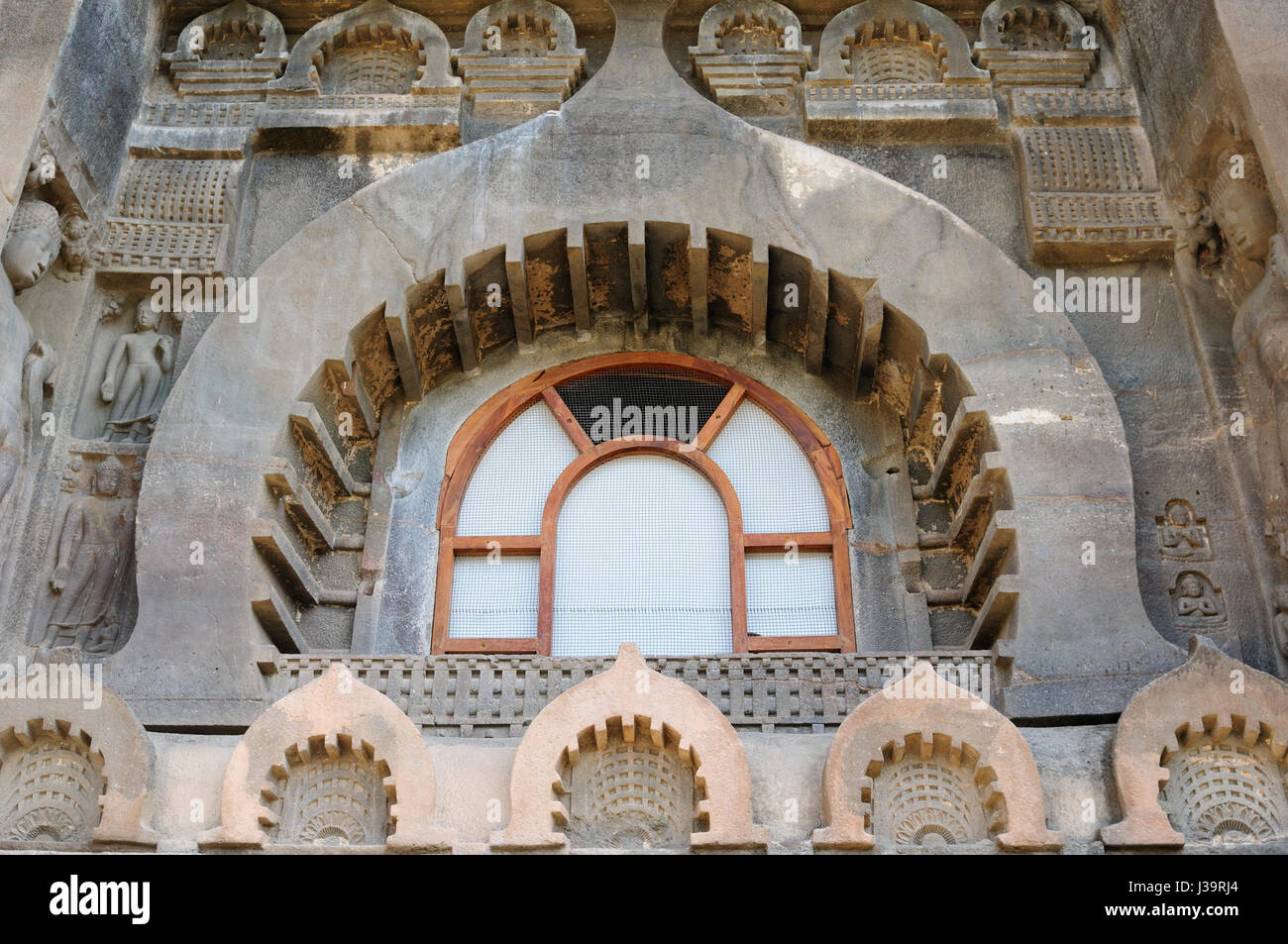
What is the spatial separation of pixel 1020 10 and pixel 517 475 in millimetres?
5142

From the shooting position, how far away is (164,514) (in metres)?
9.14

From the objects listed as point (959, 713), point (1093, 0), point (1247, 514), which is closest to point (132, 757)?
point (959, 713)

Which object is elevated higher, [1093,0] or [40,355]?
[1093,0]

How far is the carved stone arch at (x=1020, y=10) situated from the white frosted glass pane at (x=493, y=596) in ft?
16.7

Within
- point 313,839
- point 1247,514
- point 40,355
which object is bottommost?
point 313,839

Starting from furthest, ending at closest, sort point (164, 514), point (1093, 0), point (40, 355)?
1. point (1093, 0)
2. point (40, 355)
3. point (164, 514)

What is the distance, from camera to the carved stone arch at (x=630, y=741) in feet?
24.6

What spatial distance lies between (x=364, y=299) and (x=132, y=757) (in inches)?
136

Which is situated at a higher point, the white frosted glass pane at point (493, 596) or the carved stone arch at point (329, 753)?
the white frosted glass pane at point (493, 596)

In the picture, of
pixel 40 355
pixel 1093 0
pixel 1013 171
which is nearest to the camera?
pixel 40 355

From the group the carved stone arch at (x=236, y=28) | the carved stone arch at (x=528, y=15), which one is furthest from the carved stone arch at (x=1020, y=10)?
the carved stone arch at (x=236, y=28)

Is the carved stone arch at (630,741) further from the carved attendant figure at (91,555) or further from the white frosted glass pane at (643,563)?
the carved attendant figure at (91,555)

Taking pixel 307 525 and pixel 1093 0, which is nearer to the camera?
pixel 307 525

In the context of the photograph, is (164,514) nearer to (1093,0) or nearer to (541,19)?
(541,19)
